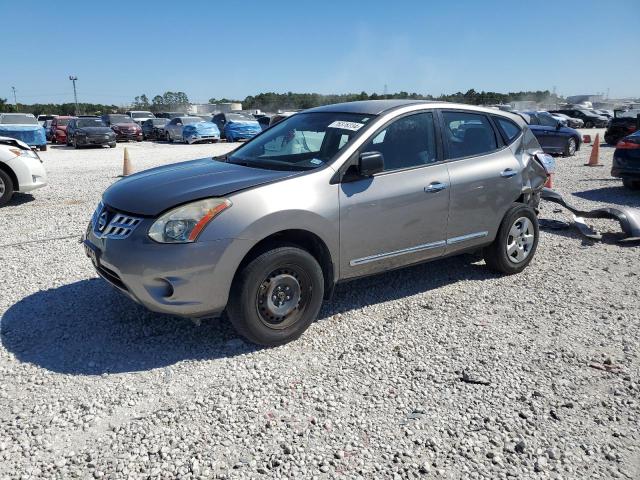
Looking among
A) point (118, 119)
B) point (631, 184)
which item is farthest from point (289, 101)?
point (631, 184)

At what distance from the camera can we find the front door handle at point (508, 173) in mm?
5200

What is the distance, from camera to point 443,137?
4.82 m

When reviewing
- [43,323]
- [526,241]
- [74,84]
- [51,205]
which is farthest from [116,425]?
[74,84]

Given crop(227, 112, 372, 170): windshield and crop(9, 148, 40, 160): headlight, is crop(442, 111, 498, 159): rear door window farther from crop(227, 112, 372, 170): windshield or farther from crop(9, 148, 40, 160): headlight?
crop(9, 148, 40, 160): headlight

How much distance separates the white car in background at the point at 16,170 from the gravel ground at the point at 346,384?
12.6 feet

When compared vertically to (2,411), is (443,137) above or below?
above

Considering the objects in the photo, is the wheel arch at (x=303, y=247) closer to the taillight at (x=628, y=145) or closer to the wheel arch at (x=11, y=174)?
the wheel arch at (x=11, y=174)

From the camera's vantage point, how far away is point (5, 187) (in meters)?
8.67

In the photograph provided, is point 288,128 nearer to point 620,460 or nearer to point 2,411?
point 2,411

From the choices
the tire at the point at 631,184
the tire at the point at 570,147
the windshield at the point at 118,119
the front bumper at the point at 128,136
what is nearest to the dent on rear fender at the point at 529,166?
the tire at the point at 631,184

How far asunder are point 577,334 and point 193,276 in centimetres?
301

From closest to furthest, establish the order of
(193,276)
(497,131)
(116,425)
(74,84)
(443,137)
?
(116,425)
(193,276)
(443,137)
(497,131)
(74,84)

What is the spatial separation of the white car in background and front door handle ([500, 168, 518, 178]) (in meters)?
7.59

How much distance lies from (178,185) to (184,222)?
0.43m
